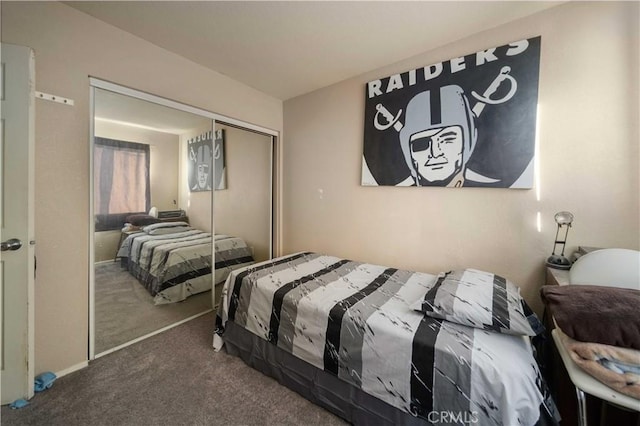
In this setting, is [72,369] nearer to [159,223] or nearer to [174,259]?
[174,259]

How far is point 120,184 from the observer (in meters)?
2.04

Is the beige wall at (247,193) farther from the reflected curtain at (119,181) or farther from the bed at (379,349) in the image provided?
the bed at (379,349)

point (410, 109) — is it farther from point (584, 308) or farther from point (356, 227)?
point (584, 308)

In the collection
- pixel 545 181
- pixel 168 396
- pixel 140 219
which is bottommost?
pixel 168 396

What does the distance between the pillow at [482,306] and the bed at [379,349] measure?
14mm

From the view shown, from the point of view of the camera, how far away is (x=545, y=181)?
1.78 m

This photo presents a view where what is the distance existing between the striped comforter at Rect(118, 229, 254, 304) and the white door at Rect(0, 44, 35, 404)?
0.65m

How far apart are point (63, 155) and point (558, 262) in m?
3.58

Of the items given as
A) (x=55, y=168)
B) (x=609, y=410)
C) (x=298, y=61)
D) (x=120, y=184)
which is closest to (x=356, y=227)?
(x=298, y=61)

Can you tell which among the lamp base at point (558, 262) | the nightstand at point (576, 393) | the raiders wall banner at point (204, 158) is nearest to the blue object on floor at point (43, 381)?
the raiders wall banner at point (204, 158)

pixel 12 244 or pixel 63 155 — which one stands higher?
pixel 63 155

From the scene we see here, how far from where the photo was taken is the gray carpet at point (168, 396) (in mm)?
1396

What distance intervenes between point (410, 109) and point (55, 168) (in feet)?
9.45

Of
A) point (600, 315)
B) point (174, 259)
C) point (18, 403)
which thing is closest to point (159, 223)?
point (174, 259)
